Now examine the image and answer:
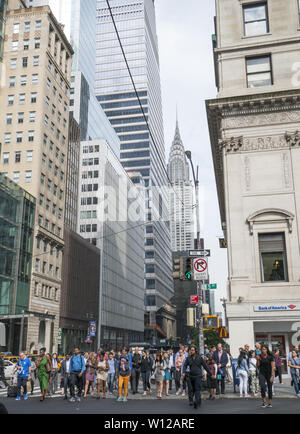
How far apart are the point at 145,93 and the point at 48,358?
151 metres

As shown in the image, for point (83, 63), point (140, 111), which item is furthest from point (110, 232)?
point (140, 111)

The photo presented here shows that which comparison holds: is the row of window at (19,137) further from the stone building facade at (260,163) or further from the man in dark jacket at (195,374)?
the man in dark jacket at (195,374)

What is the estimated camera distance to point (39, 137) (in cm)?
6091

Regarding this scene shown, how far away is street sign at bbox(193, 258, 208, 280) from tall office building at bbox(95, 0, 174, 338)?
115298mm

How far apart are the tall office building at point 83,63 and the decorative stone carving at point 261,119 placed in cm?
7554

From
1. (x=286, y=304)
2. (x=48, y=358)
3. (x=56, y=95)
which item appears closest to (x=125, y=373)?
(x=48, y=358)

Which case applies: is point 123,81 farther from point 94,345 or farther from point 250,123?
point 250,123

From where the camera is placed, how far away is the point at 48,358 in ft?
58.0

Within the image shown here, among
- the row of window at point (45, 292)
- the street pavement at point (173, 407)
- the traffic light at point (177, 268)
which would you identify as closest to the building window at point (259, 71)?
the traffic light at point (177, 268)

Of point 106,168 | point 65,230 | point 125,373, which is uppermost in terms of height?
point 106,168

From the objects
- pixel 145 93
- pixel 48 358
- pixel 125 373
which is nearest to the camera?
pixel 125 373

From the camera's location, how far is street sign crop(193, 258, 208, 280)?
60.1 feet

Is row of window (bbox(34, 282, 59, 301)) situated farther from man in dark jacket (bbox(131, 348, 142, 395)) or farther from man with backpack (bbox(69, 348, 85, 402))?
man with backpack (bbox(69, 348, 85, 402))

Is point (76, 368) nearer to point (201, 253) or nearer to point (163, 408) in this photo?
point (163, 408)
